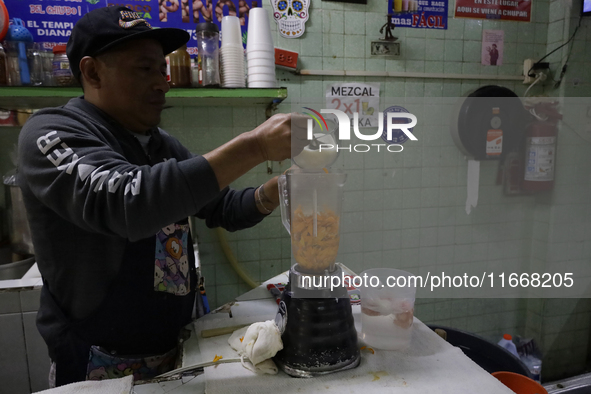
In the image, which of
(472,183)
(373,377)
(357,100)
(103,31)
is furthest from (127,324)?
(472,183)

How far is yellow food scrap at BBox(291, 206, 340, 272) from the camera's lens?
910mm

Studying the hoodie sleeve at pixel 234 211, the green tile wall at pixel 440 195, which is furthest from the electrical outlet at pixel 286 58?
the hoodie sleeve at pixel 234 211

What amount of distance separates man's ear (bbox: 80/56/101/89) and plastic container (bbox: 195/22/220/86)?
0.64m

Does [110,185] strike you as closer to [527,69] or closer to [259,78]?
[259,78]

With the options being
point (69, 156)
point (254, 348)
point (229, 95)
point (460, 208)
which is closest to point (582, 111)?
point (460, 208)

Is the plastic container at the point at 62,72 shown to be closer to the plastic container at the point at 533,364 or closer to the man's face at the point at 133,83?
the man's face at the point at 133,83

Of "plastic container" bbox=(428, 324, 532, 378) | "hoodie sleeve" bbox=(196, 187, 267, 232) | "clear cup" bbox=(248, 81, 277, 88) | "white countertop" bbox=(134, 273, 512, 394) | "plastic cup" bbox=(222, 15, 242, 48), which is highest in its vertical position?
"plastic cup" bbox=(222, 15, 242, 48)

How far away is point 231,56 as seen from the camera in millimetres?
1693

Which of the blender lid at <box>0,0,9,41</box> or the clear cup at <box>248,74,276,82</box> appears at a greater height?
the blender lid at <box>0,0,9,41</box>

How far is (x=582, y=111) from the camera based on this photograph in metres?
2.36

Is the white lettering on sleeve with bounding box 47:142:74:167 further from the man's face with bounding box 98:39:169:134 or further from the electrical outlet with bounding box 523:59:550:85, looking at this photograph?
the electrical outlet with bounding box 523:59:550:85

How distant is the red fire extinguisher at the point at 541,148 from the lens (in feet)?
7.39

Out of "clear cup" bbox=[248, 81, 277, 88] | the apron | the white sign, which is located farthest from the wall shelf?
the apron

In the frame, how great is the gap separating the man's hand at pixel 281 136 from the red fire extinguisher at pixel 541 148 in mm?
1998
